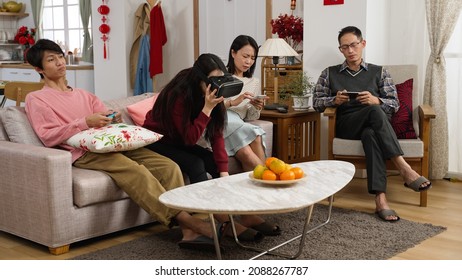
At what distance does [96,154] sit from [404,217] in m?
1.84

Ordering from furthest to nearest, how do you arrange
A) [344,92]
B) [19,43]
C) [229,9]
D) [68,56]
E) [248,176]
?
1. [19,43]
2. [68,56]
3. [229,9]
4. [344,92]
5. [248,176]

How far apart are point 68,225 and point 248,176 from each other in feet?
3.00

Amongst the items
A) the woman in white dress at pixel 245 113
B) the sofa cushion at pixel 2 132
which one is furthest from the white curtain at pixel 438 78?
the sofa cushion at pixel 2 132

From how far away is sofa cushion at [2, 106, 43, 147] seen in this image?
11.4 feet

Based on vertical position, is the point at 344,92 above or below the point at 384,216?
above

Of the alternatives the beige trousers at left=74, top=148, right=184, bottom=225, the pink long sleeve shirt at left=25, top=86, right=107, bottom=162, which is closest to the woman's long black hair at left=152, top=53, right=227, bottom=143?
the beige trousers at left=74, top=148, right=184, bottom=225

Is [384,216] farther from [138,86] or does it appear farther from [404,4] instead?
[138,86]

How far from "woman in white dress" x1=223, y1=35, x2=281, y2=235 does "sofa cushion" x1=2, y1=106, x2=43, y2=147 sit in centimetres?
113

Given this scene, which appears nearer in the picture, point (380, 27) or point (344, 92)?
point (344, 92)

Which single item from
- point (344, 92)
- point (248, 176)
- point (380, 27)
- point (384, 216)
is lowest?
point (384, 216)

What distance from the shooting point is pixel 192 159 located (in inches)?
140

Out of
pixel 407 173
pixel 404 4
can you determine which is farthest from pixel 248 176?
pixel 404 4

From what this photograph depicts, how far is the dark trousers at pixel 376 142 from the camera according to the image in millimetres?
3938

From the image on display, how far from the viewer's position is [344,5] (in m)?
4.88
